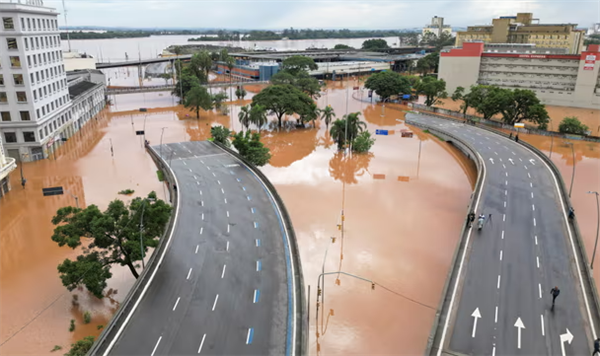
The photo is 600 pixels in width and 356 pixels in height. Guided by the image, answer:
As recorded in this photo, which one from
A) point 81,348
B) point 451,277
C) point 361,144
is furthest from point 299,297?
point 361,144

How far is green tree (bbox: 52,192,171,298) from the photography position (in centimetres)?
2658

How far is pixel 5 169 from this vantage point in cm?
4438

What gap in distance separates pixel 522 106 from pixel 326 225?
53323 mm

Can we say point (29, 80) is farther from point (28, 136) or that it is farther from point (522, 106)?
point (522, 106)

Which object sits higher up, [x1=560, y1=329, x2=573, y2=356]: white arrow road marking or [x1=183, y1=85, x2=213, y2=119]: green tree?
[x1=183, y1=85, x2=213, y2=119]: green tree

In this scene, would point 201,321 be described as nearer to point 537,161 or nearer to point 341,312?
point 341,312

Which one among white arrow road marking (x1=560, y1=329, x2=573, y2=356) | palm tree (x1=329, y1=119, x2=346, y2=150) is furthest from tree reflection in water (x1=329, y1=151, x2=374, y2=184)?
white arrow road marking (x1=560, y1=329, x2=573, y2=356)

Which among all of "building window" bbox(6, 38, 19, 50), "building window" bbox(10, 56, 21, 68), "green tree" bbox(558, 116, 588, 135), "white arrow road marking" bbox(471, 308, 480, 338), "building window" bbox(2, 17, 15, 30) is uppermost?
"building window" bbox(2, 17, 15, 30)

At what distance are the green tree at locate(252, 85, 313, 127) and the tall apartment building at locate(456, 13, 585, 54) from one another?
97278 millimetres

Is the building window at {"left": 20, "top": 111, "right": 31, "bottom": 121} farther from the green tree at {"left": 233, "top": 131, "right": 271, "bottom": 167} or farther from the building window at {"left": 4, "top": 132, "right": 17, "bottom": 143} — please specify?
the green tree at {"left": 233, "top": 131, "right": 271, "bottom": 167}

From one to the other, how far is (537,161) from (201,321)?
48311 millimetres

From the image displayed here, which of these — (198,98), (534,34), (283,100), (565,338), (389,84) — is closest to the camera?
(565,338)

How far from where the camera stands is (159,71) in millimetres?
169625

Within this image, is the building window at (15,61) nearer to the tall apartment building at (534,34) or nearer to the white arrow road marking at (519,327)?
the white arrow road marking at (519,327)
